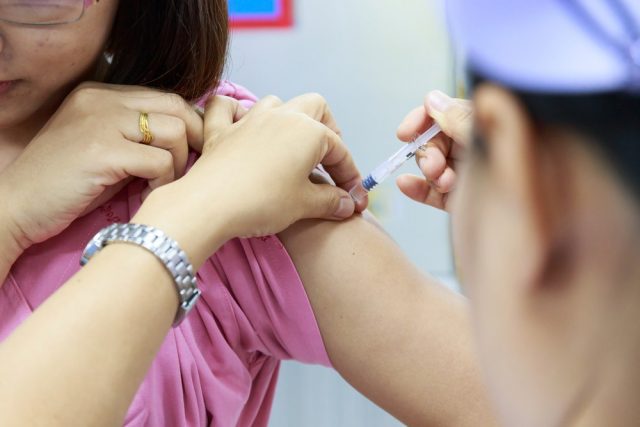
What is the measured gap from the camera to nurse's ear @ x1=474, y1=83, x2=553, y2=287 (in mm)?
483

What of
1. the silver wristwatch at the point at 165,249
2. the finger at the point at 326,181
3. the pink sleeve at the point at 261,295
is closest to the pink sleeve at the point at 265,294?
the pink sleeve at the point at 261,295

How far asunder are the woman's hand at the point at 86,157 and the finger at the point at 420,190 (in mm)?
342

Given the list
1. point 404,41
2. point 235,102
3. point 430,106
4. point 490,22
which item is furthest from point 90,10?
point 404,41

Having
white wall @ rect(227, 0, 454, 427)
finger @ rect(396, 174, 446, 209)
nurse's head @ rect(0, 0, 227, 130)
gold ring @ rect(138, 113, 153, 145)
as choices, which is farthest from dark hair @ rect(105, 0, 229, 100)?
white wall @ rect(227, 0, 454, 427)

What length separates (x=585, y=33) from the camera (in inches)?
18.2

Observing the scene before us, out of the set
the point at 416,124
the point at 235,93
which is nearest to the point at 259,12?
the point at 235,93

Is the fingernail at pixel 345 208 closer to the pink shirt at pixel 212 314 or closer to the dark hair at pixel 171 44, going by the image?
the pink shirt at pixel 212 314

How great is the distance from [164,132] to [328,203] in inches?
9.4

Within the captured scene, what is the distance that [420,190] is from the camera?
4.49 feet

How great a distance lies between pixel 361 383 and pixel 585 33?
0.86 m

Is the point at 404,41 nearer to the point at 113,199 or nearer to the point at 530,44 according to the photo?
the point at 113,199

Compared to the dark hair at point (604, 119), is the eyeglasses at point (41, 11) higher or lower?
lower

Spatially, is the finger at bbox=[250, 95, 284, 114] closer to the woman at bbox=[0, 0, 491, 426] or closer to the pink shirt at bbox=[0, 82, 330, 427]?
the woman at bbox=[0, 0, 491, 426]

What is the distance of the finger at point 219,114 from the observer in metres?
1.25
